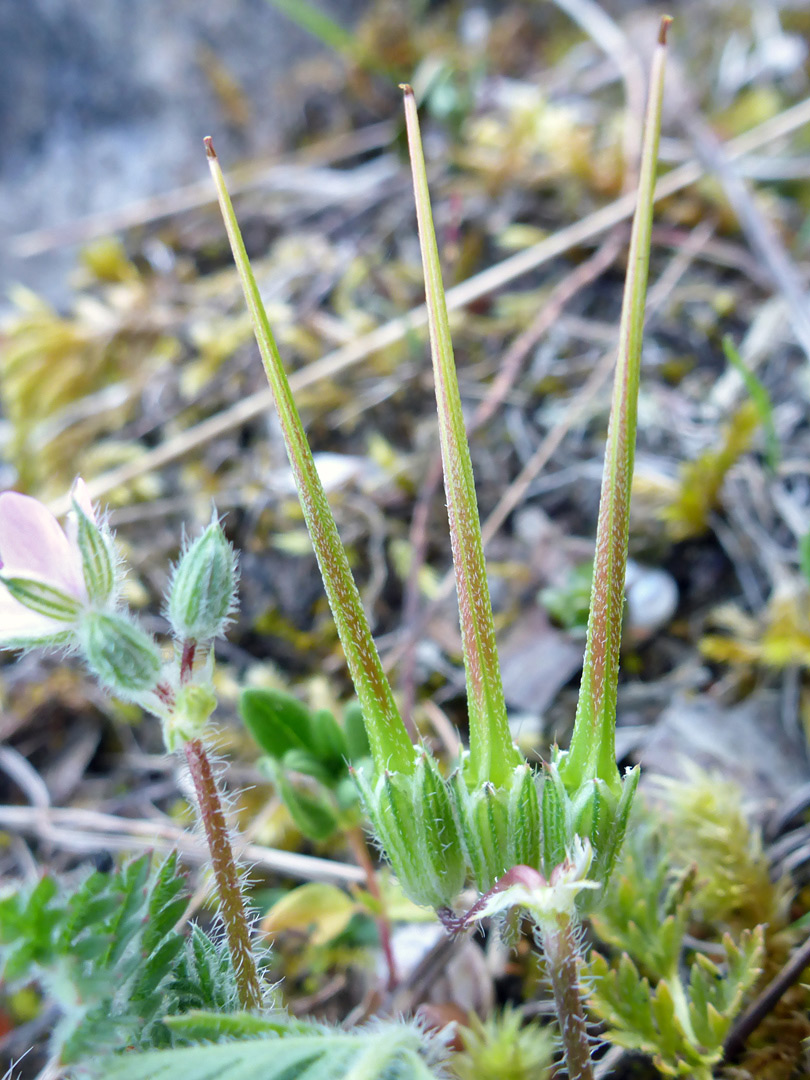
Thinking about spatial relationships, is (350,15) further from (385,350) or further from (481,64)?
(385,350)

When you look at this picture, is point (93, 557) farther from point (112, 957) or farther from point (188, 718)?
point (112, 957)

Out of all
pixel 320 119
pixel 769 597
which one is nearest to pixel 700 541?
pixel 769 597

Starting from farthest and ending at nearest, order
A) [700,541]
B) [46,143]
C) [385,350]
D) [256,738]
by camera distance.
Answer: [46,143] → [385,350] → [700,541] → [256,738]

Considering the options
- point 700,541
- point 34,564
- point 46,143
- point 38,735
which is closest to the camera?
point 34,564

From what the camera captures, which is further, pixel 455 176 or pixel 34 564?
pixel 455 176

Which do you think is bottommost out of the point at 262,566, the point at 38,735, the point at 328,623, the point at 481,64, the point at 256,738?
the point at 256,738

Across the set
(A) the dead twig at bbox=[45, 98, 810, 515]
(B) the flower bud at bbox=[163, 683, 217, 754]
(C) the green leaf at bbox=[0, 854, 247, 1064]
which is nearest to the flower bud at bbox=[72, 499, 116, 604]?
(B) the flower bud at bbox=[163, 683, 217, 754]

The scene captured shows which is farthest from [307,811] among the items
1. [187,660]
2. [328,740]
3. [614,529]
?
[614,529]

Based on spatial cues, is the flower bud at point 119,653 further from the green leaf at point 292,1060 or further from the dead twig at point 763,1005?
the dead twig at point 763,1005
